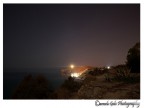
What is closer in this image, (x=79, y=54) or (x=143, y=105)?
(x=143, y=105)

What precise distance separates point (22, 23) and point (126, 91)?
1.46 metres

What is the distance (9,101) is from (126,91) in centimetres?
135

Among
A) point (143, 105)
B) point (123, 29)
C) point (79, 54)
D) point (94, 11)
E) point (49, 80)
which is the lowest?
point (143, 105)

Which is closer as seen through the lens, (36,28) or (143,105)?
(143,105)

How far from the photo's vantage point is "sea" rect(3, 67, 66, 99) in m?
3.39

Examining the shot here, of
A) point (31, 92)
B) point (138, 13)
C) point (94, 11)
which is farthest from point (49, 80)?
point (138, 13)

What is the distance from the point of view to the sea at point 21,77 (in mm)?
3395

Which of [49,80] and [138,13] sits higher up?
[138,13]

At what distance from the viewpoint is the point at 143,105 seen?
3270 millimetres

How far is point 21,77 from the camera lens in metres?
3.43

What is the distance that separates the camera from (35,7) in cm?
342

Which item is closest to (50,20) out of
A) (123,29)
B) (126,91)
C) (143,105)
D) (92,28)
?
(92,28)

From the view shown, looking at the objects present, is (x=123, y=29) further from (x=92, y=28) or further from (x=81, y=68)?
(x=81, y=68)

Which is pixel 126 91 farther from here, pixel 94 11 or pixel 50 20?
pixel 50 20
